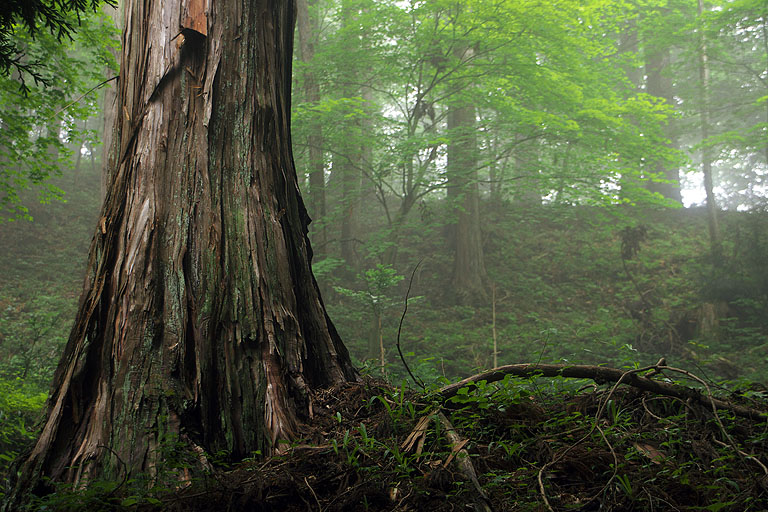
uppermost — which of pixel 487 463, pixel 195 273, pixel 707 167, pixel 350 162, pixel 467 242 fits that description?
pixel 707 167

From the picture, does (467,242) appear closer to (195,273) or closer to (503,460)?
(195,273)

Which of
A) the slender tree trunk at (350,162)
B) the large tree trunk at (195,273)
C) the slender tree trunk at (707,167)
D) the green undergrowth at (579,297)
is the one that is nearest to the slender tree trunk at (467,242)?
the green undergrowth at (579,297)

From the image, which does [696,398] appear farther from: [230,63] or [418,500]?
[230,63]

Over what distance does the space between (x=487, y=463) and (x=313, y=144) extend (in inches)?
364

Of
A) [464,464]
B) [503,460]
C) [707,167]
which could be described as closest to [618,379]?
[503,460]

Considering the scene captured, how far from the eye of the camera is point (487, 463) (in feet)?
6.72

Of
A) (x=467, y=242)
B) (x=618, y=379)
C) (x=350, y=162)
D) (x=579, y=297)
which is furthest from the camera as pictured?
(x=467, y=242)

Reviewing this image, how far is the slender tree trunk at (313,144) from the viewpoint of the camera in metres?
10.3

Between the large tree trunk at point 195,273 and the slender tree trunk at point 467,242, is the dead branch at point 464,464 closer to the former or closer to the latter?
the large tree trunk at point 195,273

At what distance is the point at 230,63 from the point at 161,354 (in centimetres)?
176

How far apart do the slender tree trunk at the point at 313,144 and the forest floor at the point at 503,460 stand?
332 inches

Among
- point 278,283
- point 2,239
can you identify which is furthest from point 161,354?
point 2,239

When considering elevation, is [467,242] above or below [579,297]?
above

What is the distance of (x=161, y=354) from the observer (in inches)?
89.5
